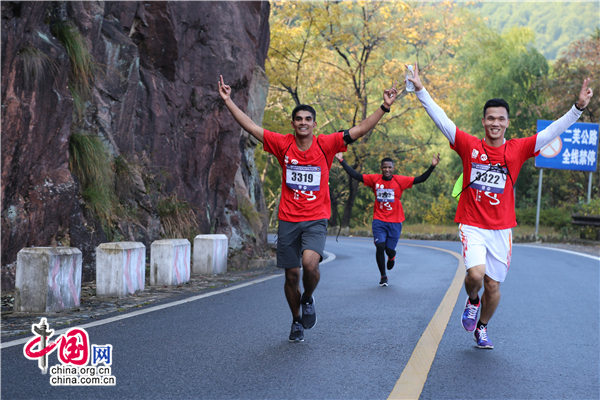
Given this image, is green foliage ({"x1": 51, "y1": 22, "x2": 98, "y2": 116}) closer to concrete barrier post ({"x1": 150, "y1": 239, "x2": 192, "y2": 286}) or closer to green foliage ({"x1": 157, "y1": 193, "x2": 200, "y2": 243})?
green foliage ({"x1": 157, "y1": 193, "x2": 200, "y2": 243})

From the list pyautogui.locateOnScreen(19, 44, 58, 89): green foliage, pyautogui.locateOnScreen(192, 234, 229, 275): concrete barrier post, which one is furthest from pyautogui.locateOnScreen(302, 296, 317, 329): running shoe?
pyautogui.locateOnScreen(192, 234, 229, 275): concrete barrier post

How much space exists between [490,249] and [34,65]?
6447 millimetres

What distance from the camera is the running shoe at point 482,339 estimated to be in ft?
18.3

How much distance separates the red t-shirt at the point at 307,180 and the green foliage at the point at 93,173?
4935mm

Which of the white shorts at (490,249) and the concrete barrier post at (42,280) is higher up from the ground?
the white shorts at (490,249)

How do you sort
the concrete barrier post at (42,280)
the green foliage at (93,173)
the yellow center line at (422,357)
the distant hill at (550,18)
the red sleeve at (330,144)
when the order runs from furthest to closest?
the distant hill at (550,18) < the green foliage at (93,173) < the concrete barrier post at (42,280) < the red sleeve at (330,144) < the yellow center line at (422,357)

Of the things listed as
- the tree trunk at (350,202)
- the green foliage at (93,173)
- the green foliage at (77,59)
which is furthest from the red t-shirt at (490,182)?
the tree trunk at (350,202)

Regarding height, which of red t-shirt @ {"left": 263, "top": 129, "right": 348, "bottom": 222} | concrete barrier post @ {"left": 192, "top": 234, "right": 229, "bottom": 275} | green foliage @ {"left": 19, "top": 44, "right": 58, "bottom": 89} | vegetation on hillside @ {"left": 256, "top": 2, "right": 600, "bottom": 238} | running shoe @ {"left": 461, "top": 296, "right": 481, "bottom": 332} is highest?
vegetation on hillside @ {"left": 256, "top": 2, "right": 600, "bottom": 238}

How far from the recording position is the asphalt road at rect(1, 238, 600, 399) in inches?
167

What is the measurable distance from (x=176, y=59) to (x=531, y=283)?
27.7ft

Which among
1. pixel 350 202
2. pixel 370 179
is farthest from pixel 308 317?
pixel 350 202

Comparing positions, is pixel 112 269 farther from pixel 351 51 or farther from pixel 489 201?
pixel 351 51

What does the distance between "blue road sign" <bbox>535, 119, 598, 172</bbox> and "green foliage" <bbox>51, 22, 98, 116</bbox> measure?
1977cm

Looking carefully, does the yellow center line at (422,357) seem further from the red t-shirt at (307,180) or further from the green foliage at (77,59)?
the green foliage at (77,59)
